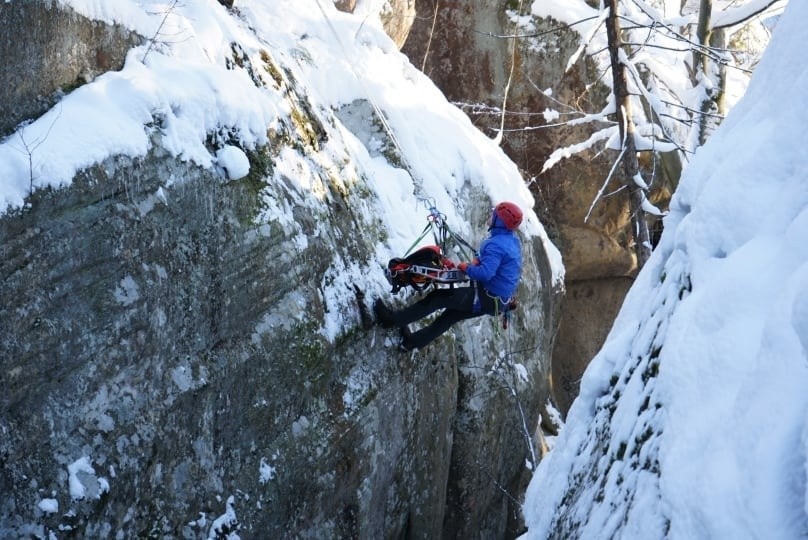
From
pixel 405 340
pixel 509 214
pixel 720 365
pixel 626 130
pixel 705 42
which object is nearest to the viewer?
pixel 720 365

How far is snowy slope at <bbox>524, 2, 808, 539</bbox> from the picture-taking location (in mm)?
2674

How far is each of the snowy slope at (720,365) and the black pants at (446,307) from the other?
2.41 metres

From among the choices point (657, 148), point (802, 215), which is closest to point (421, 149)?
point (657, 148)

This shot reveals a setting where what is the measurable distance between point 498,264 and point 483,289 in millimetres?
Result: 326

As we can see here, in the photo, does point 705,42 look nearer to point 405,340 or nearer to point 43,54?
point 405,340

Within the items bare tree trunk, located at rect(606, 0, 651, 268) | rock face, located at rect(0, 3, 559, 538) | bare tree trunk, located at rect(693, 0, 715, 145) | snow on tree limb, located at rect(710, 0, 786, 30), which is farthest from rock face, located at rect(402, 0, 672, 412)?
rock face, located at rect(0, 3, 559, 538)

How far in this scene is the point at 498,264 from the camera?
22.9ft

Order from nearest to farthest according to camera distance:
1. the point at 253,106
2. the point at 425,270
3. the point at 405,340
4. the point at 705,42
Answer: the point at 253,106 → the point at 425,270 → the point at 405,340 → the point at 705,42

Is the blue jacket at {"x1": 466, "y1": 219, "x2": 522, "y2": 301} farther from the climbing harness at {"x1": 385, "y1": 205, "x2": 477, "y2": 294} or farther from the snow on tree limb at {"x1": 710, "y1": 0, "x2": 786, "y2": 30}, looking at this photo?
the snow on tree limb at {"x1": 710, "y1": 0, "x2": 786, "y2": 30}

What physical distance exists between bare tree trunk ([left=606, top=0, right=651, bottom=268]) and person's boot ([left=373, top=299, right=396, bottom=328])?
564 centimetres

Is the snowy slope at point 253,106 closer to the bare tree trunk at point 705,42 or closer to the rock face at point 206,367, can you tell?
the rock face at point 206,367

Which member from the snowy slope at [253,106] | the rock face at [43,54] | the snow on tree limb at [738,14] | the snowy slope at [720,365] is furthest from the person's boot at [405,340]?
the snow on tree limb at [738,14]

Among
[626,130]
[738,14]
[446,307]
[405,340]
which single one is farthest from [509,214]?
[738,14]

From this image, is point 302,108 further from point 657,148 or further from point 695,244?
point 657,148
